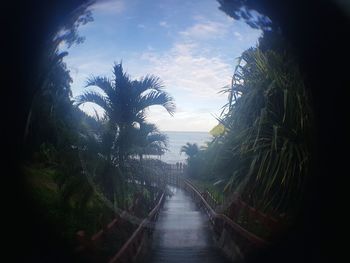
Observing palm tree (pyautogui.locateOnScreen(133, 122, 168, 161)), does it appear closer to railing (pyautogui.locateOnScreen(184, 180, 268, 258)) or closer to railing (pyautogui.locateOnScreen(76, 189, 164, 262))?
railing (pyautogui.locateOnScreen(76, 189, 164, 262))

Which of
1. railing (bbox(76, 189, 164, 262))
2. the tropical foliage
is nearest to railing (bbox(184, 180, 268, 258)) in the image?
the tropical foliage

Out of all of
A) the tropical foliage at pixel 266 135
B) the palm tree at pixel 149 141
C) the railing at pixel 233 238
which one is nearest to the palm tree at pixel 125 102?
the palm tree at pixel 149 141

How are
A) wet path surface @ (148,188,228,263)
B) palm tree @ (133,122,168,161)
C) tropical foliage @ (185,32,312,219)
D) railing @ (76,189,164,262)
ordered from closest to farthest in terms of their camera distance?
railing @ (76,189,164,262) → tropical foliage @ (185,32,312,219) → palm tree @ (133,122,168,161) → wet path surface @ (148,188,228,263)

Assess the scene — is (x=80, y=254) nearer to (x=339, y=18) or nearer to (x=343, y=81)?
(x=343, y=81)

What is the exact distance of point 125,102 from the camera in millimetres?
4840

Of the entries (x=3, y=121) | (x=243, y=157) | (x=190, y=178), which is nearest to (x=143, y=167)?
(x=243, y=157)

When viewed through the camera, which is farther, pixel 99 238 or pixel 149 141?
pixel 149 141

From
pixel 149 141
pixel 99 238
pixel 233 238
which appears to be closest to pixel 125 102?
pixel 149 141

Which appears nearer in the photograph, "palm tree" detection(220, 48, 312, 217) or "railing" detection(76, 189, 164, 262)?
"railing" detection(76, 189, 164, 262)

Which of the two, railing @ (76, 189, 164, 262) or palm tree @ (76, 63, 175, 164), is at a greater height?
palm tree @ (76, 63, 175, 164)

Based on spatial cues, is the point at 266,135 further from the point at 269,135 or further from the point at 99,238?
the point at 99,238

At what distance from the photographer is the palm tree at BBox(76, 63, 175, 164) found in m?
4.47

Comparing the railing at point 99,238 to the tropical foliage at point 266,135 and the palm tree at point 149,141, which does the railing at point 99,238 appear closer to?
the palm tree at point 149,141

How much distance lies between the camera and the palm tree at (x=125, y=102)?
4469mm
